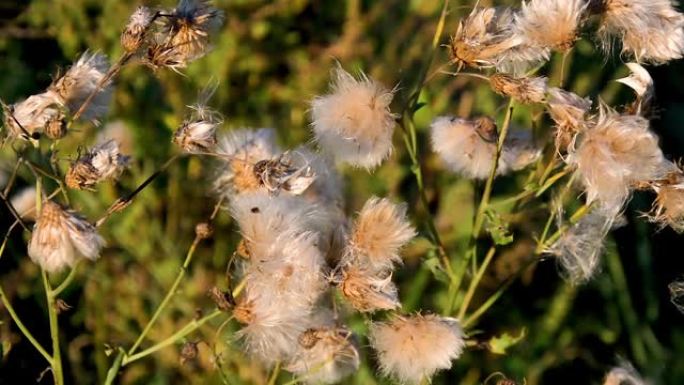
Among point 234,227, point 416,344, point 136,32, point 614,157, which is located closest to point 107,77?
point 136,32

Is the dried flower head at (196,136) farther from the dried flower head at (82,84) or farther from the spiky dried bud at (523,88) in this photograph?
the spiky dried bud at (523,88)

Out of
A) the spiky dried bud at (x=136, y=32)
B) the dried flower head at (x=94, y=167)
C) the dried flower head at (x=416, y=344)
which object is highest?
the spiky dried bud at (x=136, y=32)

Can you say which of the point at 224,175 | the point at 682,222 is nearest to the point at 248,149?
the point at 224,175

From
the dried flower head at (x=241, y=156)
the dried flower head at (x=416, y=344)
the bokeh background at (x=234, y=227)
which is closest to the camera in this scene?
the dried flower head at (x=416, y=344)

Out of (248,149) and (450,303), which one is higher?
(248,149)

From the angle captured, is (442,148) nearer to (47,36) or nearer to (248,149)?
(248,149)

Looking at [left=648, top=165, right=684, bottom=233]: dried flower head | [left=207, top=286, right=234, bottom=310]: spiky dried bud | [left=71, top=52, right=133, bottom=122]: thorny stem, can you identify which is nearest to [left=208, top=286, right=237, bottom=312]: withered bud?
[left=207, top=286, right=234, bottom=310]: spiky dried bud

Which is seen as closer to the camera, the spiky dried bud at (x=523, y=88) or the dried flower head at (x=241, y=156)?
the spiky dried bud at (x=523, y=88)

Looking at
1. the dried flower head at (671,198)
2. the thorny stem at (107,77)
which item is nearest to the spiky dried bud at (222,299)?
the thorny stem at (107,77)
